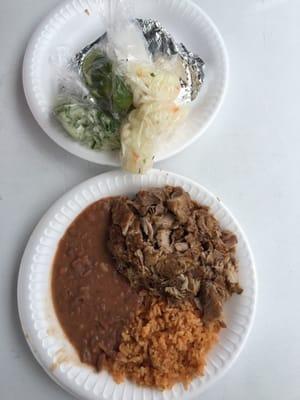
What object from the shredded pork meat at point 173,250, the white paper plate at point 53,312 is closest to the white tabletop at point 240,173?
the white paper plate at point 53,312

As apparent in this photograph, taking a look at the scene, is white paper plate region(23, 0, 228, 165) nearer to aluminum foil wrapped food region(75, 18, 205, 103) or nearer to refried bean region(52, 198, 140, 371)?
aluminum foil wrapped food region(75, 18, 205, 103)

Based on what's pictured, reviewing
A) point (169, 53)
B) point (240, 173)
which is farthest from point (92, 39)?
point (240, 173)

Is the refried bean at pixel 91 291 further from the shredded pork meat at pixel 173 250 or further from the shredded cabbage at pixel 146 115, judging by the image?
Answer: the shredded cabbage at pixel 146 115

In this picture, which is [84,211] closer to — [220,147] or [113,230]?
[113,230]

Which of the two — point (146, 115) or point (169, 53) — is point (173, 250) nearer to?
point (146, 115)

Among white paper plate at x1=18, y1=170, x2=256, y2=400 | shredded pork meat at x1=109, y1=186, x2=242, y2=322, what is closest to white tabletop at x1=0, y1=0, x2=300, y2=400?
white paper plate at x1=18, y1=170, x2=256, y2=400
